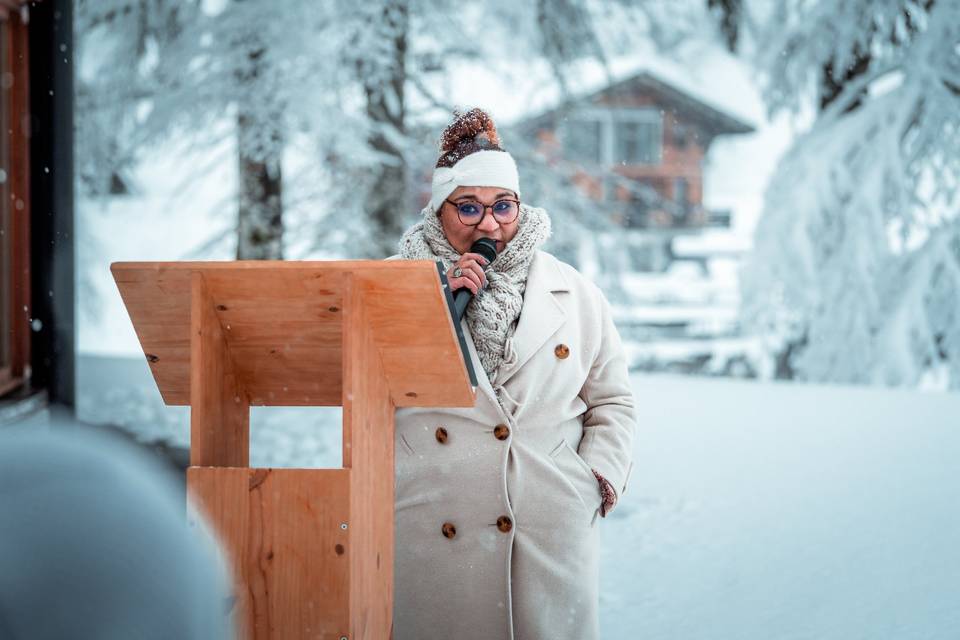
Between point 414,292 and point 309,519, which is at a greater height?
point 414,292

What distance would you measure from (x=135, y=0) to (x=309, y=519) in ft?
32.7

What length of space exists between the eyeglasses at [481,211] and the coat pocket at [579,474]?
590 mm

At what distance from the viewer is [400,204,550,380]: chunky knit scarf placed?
256 cm

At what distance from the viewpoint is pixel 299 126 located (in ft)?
31.8

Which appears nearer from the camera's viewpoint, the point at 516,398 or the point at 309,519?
the point at 309,519

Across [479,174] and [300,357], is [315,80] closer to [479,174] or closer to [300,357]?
[479,174]

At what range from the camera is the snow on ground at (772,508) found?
461cm

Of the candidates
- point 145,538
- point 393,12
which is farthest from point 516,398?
point 393,12

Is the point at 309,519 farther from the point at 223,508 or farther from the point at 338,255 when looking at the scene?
the point at 338,255

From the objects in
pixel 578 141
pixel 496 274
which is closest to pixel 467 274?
pixel 496 274

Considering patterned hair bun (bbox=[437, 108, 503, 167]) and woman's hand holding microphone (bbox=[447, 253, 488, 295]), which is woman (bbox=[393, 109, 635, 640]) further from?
woman's hand holding microphone (bbox=[447, 253, 488, 295])

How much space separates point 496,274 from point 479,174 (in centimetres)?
25

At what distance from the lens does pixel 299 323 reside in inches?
79.4

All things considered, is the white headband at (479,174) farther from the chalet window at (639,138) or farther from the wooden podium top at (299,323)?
the chalet window at (639,138)
